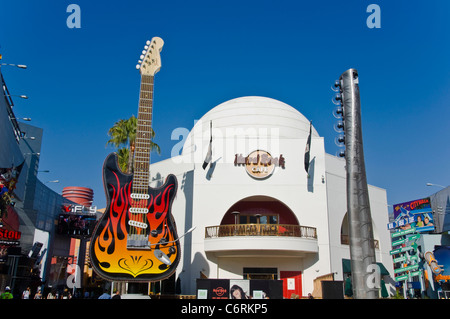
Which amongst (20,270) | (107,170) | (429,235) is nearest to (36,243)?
(20,270)

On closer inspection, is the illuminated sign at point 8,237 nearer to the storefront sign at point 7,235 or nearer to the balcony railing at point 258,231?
the storefront sign at point 7,235

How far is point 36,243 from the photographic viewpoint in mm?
34562

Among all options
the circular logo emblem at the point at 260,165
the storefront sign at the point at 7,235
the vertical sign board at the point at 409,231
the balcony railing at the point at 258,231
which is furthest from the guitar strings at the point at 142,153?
the vertical sign board at the point at 409,231

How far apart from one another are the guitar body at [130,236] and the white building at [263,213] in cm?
690

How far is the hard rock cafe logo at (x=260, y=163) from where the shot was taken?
996 inches

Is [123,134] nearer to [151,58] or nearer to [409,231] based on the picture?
[151,58]

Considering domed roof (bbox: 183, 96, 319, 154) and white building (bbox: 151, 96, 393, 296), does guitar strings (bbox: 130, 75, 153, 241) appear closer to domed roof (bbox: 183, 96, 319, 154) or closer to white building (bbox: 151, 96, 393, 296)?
white building (bbox: 151, 96, 393, 296)

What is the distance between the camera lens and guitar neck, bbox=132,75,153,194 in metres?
17.8

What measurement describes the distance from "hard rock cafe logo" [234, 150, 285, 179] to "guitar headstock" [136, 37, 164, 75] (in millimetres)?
8177

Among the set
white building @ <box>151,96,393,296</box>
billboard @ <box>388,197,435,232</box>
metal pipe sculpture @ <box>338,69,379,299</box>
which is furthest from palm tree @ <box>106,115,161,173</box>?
billboard @ <box>388,197,435,232</box>

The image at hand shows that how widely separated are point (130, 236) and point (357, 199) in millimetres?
10073
